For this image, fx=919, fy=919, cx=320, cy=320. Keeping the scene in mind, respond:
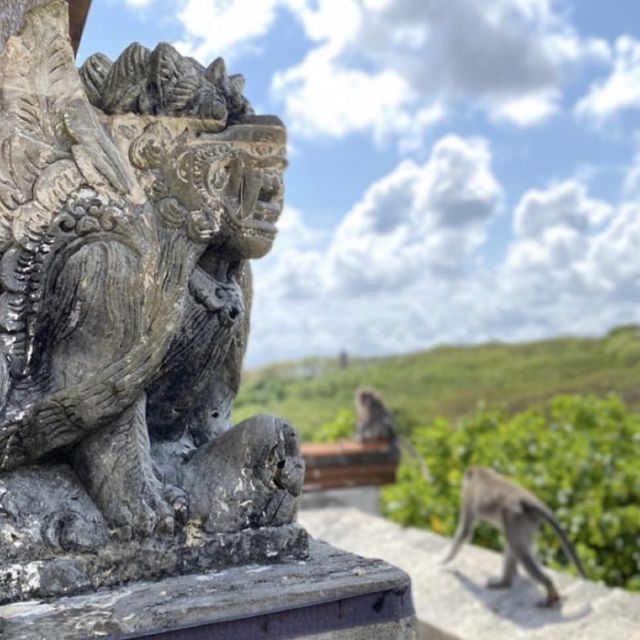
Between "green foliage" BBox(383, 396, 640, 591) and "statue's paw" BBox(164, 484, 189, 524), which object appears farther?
"green foliage" BBox(383, 396, 640, 591)

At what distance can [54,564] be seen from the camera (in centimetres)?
153

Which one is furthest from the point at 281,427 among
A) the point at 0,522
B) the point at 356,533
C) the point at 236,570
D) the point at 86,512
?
the point at 356,533

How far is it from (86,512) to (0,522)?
0.15 meters

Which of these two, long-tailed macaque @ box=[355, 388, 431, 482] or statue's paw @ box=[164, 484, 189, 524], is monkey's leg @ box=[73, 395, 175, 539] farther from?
long-tailed macaque @ box=[355, 388, 431, 482]

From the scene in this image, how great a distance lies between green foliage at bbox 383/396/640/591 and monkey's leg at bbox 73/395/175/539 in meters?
4.02

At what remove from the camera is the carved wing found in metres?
1.62

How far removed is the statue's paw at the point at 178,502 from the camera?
1.66 metres

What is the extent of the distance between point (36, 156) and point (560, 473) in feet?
15.7

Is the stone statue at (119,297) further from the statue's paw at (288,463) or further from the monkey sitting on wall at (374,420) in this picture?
the monkey sitting on wall at (374,420)

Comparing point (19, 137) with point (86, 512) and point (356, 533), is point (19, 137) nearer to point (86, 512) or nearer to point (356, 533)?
point (86, 512)

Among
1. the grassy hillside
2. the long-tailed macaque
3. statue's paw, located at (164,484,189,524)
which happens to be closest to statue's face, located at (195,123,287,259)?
statue's paw, located at (164,484,189,524)

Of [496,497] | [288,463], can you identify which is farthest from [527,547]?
[288,463]

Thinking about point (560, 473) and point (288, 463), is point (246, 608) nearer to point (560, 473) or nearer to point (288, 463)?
point (288, 463)

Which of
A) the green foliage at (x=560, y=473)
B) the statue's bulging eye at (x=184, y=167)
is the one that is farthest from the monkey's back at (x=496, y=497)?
the statue's bulging eye at (x=184, y=167)
